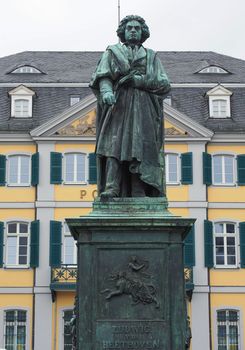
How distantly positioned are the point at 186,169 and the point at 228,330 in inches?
247

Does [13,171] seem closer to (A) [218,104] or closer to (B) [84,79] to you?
(B) [84,79]

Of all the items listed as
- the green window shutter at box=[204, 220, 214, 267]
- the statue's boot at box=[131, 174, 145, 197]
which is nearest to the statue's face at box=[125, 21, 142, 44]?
the statue's boot at box=[131, 174, 145, 197]

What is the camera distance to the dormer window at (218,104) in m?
34.5

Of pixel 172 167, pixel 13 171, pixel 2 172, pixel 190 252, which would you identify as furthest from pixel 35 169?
pixel 190 252

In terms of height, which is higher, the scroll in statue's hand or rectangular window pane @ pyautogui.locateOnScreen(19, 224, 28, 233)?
rectangular window pane @ pyautogui.locateOnScreen(19, 224, 28, 233)

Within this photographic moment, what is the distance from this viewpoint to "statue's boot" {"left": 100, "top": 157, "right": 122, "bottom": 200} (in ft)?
27.7

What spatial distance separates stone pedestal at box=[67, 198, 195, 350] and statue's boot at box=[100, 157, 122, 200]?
0.38 m

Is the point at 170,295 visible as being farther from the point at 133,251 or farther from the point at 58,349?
the point at 58,349

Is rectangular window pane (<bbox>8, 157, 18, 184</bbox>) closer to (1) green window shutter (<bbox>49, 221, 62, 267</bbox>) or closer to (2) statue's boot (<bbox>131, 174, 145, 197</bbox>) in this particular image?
(1) green window shutter (<bbox>49, 221, 62, 267</bbox>)

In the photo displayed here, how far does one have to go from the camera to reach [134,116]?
28.3ft

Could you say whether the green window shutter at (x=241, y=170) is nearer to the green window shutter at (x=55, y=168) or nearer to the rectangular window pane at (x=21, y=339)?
the green window shutter at (x=55, y=168)

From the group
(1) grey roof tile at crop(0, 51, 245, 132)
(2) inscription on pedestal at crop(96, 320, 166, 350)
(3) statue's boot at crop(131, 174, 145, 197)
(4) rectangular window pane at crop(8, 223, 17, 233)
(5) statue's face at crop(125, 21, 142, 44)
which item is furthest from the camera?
(1) grey roof tile at crop(0, 51, 245, 132)

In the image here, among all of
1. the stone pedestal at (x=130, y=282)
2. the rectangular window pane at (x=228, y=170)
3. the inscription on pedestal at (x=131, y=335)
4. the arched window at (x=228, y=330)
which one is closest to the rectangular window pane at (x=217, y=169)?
the rectangular window pane at (x=228, y=170)

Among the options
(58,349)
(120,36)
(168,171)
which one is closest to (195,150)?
(168,171)
